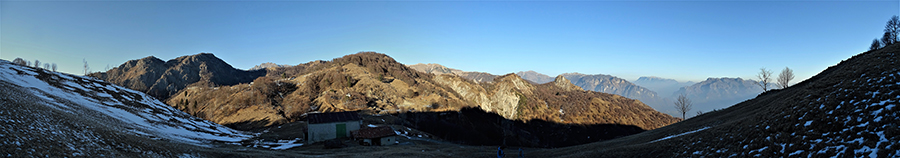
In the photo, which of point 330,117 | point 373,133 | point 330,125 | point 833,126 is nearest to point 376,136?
point 373,133

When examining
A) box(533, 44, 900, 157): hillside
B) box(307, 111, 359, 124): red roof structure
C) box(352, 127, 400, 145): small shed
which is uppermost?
box(533, 44, 900, 157): hillside

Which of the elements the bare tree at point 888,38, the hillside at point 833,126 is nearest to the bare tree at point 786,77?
the bare tree at point 888,38

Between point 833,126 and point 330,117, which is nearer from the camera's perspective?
point 833,126

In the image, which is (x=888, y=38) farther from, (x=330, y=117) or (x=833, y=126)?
(x=330, y=117)

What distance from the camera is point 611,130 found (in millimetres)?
178625

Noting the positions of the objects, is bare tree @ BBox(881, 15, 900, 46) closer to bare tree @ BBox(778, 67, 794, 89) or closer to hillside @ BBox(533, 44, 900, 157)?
bare tree @ BBox(778, 67, 794, 89)

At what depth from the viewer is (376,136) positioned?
46250 mm

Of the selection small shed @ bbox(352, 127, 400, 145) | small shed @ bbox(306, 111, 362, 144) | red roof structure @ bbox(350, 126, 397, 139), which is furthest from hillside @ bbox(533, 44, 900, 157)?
small shed @ bbox(306, 111, 362, 144)

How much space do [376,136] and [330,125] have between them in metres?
11.3

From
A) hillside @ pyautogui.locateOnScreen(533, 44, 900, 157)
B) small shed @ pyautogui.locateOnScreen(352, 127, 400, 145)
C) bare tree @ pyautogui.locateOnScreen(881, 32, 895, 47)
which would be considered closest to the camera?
hillside @ pyautogui.locateOnScreen(533, 44, 900, 157)

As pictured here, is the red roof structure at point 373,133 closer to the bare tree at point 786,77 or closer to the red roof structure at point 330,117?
the red roof structure at point 330,117

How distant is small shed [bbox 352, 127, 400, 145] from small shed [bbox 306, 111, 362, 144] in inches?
266

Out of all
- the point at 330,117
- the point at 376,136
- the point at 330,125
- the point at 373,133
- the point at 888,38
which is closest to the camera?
the point at 376,136

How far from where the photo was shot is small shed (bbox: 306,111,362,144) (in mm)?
51344
